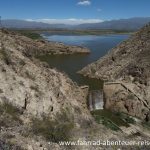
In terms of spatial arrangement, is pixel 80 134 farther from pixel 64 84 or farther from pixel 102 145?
pixel 64 84

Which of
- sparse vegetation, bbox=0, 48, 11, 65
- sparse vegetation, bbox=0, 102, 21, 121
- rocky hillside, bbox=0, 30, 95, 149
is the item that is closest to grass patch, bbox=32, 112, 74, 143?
rocky hillside, bbox=0, 30, 95, 149

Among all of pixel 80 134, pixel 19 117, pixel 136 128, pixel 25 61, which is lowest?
pixel 136 128

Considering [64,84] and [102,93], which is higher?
[64,84]

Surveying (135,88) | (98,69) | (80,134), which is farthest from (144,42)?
(80,134)

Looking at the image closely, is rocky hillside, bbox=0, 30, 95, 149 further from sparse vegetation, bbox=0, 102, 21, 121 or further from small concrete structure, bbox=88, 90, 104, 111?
Result: small concrete structure, bbox=88, 90, 104, 111

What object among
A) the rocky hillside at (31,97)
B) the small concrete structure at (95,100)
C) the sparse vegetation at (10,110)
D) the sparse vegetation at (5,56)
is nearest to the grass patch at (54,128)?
the rocky hillside at (31,97)

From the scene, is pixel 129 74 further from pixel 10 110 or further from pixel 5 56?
pixel 10 110

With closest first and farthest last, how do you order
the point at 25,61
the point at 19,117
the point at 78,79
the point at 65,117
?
the point at 19,117
the point at 65,117
the point at 25,61
the point at 78,79
